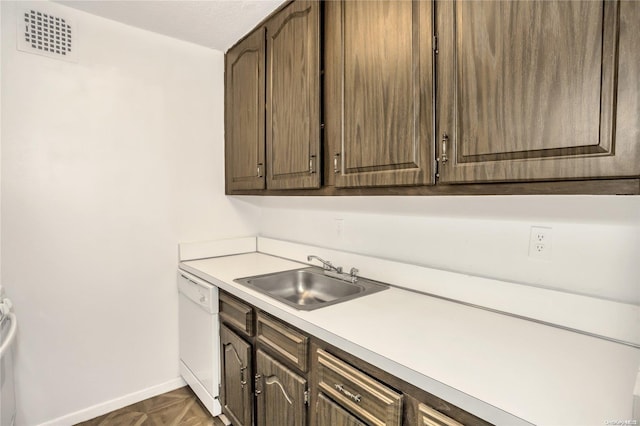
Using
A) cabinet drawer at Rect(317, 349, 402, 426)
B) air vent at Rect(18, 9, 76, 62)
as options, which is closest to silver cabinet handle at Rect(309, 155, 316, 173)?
cabinet drawer at Rect(317, 349, 402, 426)

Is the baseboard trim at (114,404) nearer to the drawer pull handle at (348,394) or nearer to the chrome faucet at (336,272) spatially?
the chrome faucet at (336,272)

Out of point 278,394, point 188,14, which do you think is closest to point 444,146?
point 278,394

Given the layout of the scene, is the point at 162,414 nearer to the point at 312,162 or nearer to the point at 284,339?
the point at 284,339

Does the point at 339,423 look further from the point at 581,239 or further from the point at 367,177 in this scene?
the point at 581,239

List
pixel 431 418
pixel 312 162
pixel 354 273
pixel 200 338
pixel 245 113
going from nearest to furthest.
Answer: pixel 431 418, pixel 312 162, pixel 354 273, pixel 200 338, pixel 245 113

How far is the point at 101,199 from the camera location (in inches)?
76.2

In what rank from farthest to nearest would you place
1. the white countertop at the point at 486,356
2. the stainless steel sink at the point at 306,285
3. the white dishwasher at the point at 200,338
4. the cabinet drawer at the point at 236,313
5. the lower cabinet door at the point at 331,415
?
the white dishwasher at the point at 200,338 < the stainless steel sink at the point at 306,285 < the cabinet drawer at the point at 236,313 < the lower cabinet door at the point at 331,415 < the white countertop at the point at 486,356

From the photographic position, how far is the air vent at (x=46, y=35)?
169 centimetres

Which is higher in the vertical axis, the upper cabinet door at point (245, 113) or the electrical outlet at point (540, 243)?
the upper cabinet door at point (245, 113)

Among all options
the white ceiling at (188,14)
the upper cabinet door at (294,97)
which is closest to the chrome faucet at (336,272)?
the upper cabinet door at (294,97)

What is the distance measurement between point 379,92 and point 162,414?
215 cm

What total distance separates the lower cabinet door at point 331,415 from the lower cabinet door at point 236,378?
499mm

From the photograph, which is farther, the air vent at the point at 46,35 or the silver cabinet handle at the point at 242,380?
the air vent at the point at 46,35

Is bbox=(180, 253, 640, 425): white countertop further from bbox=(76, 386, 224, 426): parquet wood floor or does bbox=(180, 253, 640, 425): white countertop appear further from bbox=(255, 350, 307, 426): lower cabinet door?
bbox=(76, 386, 224, 426): parquet wood floor
